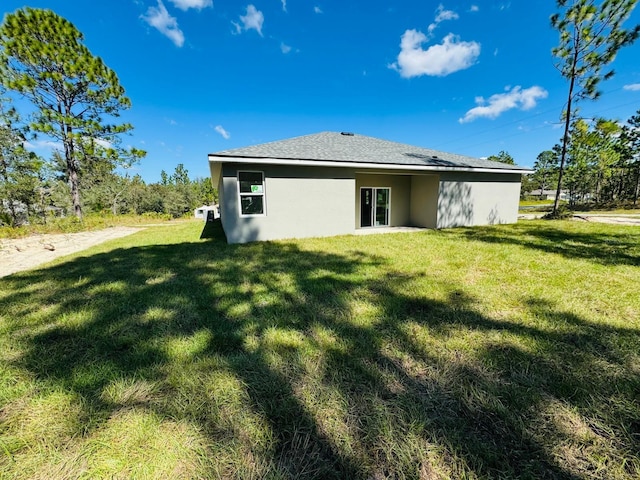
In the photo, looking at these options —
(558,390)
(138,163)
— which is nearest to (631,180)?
(558,390)

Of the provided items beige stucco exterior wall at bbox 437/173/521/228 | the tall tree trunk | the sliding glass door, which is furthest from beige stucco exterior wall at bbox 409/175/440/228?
the tall tree trunk

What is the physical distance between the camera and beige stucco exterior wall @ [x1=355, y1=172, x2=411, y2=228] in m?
10.9

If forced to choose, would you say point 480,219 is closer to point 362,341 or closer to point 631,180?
point 362,341

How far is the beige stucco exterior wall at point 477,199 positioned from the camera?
10.4 metres

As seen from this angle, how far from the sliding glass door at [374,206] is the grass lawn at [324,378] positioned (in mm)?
7103

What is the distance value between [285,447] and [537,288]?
4.20 metres

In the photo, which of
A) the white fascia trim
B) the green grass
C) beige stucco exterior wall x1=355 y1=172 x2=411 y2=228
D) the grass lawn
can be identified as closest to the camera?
the grass lawn

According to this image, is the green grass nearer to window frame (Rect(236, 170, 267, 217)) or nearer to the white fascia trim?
window frame (Rect(236, 170, 267, 217))

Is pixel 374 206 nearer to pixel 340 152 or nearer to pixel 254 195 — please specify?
pixel 340 152

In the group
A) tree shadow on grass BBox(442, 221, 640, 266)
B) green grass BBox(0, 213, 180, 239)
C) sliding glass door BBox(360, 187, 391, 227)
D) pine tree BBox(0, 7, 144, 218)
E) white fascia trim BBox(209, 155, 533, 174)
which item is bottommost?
tree shadow on grass BBox(442, 221, 640, 266)

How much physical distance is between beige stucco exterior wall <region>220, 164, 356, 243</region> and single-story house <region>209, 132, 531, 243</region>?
0.03 metres

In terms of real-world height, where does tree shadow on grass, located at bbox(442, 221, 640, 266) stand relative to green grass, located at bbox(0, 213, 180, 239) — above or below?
below

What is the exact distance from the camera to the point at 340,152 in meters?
9.38

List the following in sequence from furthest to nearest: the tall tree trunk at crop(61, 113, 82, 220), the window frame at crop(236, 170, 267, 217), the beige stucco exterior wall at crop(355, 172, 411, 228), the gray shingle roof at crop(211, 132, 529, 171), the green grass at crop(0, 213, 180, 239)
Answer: the tall tree trunk at crop(61, 113, 82, 220) < the green grass at crop(0, 213, 180, 239) < the beige stucco exterior wall at crop(355, 172, 411, 228) < the gray shingle roof at crop(211, 132, 529, 171) < the window frame at crop(236, 170, 267, 217)
